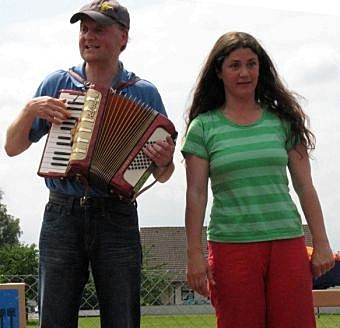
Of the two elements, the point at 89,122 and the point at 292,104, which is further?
the point at 292,104

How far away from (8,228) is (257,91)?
2094 inches

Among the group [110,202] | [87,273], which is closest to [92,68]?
[110,202]

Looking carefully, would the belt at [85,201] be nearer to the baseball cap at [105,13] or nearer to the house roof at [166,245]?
the baseball cap at [105,13]

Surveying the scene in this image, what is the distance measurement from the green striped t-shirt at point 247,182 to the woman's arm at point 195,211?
3cm

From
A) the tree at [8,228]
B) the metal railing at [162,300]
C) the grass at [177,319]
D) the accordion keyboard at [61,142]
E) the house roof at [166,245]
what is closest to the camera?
the accordion keyboard at [61,142]

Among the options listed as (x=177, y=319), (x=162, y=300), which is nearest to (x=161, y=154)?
(x=162, y=300)

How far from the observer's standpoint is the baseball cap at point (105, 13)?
3600mm

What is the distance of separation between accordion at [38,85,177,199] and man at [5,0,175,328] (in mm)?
47

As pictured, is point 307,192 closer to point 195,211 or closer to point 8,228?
point 195,211

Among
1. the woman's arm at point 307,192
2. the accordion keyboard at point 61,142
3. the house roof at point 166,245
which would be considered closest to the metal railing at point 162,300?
the woman's arm at point 307,192

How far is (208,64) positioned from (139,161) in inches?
20.7

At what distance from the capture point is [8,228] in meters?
55.9

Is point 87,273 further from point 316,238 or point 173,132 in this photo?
point 316,238

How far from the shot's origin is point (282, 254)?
3.50 meters
